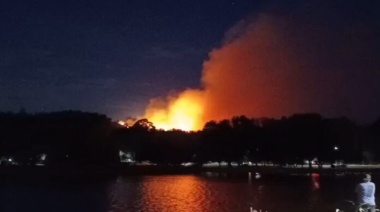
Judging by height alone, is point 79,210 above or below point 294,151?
below

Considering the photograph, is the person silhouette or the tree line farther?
the tree line

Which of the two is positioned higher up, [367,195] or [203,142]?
[203,142]

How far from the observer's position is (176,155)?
15688 cm

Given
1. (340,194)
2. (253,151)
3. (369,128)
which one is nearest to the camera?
(340,194)

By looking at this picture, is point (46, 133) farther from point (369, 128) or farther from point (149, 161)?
point (369, 128)

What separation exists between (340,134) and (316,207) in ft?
327

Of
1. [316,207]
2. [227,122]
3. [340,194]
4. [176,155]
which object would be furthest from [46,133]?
[316,207]

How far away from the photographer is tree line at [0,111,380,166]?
13588cm

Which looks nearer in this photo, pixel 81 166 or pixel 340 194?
pixel 340 194

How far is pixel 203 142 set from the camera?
502 feet

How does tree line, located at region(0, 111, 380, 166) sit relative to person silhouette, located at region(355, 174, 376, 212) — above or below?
above

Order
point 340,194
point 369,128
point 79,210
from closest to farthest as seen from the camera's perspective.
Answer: point 79,210
point 340,194
point 369,128

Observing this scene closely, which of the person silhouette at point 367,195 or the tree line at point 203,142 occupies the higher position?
the tree line at point 203,142

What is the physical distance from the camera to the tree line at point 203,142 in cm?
13588
